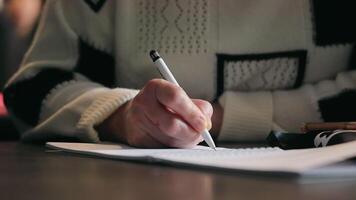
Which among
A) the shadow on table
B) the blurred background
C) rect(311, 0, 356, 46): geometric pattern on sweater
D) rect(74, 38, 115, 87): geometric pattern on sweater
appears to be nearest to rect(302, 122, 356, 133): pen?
rect(311, 0, 356, 46): geometric pattern on sweater

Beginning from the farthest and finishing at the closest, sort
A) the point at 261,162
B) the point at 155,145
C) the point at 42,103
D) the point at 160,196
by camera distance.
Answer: the point at 42,103
the point at 155,145
the point at 261,162
the point at 160,196

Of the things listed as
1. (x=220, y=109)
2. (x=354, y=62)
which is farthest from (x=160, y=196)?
(x=354, y=62)

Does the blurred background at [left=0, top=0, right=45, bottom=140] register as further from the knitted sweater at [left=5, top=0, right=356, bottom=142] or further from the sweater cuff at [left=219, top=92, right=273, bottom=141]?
the sweater cuff at [left=219, top=92, right=273, bottom=141]

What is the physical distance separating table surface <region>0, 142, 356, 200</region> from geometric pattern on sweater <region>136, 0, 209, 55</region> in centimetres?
52

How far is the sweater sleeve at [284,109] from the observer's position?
3.18 ft

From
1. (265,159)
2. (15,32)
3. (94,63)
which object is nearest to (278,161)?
(265,159)

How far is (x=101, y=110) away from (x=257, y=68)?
30 centimetres

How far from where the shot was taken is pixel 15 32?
141cm

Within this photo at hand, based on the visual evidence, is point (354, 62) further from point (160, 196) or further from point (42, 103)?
point (160, 196)

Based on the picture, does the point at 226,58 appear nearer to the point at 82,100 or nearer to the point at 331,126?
the point at 82,100

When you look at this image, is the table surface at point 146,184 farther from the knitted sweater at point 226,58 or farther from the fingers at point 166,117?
the knitted sweater at point 226,58

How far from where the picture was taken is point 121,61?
3.43 ft

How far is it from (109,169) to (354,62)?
66 cm

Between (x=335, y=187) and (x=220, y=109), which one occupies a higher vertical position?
(x=335, y=187)
